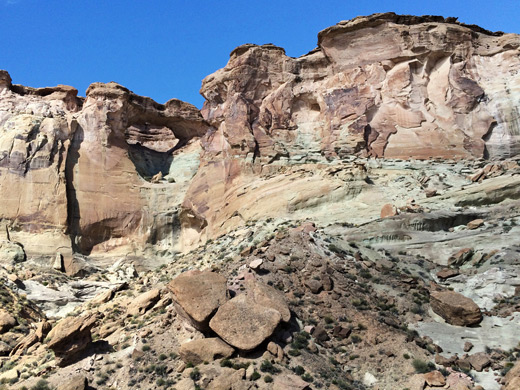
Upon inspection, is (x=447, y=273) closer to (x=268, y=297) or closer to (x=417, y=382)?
(x=417, y=382)

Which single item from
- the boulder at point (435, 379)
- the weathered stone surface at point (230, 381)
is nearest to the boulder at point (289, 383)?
the weathered stone surface at point (230, 381)

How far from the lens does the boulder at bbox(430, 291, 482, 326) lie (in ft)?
67.1

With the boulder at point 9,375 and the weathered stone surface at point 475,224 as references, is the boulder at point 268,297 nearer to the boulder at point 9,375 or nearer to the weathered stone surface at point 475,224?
the boulder at point 9,375

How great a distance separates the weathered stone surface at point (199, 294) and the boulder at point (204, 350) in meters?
0.82

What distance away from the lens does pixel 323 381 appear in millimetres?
17406

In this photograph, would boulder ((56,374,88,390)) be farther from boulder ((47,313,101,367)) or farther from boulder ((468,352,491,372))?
boulder ((468,352,491,372))

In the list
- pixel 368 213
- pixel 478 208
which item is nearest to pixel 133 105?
pixel 368 213

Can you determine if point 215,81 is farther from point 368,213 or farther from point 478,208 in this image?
point 478,208

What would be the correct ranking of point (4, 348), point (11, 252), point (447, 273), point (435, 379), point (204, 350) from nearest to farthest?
point (435, 379), point (204, 350), point (447, 273), point (4, 348), point (11, 252)

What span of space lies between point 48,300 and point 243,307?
1700 cm

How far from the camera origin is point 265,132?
3928 cm

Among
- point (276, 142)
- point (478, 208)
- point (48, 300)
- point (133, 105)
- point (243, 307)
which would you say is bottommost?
point (48, 300)

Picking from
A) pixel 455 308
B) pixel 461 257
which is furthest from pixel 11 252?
pixel 455 308

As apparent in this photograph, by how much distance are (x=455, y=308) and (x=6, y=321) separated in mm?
19961
